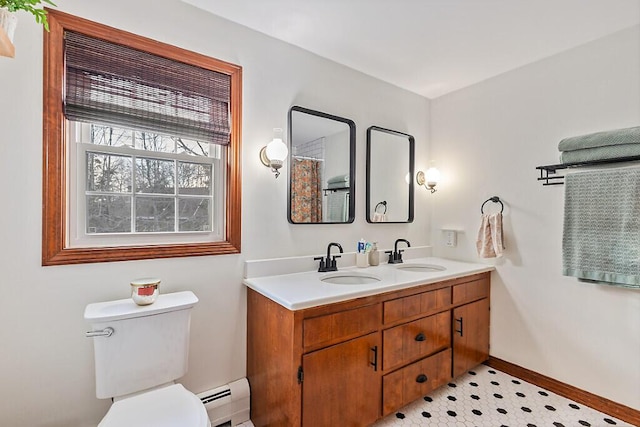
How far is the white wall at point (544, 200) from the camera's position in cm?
179

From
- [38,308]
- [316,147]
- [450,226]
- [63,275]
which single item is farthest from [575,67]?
[38,308]

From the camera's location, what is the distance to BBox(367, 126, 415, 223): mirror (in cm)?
241

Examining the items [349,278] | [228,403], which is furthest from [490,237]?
[228,403]

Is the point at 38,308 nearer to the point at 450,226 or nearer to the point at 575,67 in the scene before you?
the point at 450,226

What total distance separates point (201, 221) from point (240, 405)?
43.1 inches

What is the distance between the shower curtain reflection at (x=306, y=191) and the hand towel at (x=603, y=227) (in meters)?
1.58

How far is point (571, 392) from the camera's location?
77.2 inches

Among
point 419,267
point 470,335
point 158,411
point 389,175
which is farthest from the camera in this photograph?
point 389,175

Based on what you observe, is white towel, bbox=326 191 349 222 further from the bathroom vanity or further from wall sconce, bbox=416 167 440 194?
wall sconce, bbox=416 167 440 194

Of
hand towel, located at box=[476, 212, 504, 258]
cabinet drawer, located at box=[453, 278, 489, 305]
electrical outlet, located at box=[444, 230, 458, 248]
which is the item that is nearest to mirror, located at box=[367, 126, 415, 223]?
electrical outlet, located at box=[444, 230, 458, 248]

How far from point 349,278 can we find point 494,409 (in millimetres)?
1171

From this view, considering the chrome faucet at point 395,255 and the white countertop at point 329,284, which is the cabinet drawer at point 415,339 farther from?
the chrome faucet at point 395,255

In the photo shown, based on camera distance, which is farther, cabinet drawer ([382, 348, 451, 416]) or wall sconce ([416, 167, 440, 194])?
wall sconce ([416, 167, 440, 194])

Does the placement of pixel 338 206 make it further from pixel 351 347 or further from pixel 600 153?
pixel 600 153
